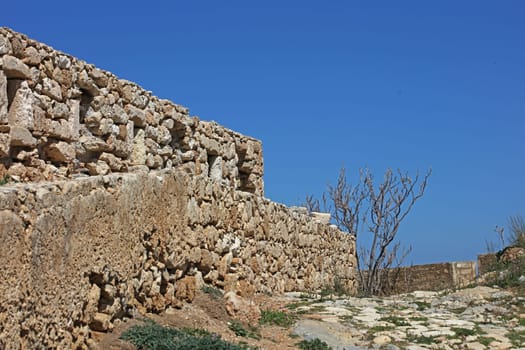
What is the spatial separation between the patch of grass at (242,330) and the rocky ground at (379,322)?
57 mm

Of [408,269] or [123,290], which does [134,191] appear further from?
[408,269]

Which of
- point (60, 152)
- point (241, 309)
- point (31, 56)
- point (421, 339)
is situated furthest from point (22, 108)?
point (421, 339)

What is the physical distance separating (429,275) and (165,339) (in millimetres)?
16730

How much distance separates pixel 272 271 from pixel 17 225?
766cm

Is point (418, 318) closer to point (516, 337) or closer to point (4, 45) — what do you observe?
point (516, 337)

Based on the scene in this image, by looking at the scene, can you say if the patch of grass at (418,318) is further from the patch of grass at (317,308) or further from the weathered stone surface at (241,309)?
the weathered stone surface at (241,309)

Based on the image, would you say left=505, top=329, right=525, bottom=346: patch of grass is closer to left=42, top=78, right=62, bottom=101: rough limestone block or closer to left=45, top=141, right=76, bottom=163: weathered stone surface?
left=45, top=141, right=76, bottom=163: weathered stone surface

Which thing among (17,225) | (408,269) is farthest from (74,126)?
(408,269)

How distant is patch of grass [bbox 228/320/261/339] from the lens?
8.01m

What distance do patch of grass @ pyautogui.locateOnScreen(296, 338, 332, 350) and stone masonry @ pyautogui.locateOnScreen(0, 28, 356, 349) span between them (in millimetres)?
1472

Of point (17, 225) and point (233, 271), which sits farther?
point (233, 271)

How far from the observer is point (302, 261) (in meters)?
13.6

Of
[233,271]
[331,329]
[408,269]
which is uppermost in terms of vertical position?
[408,269]

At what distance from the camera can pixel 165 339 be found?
6203 millimetres
